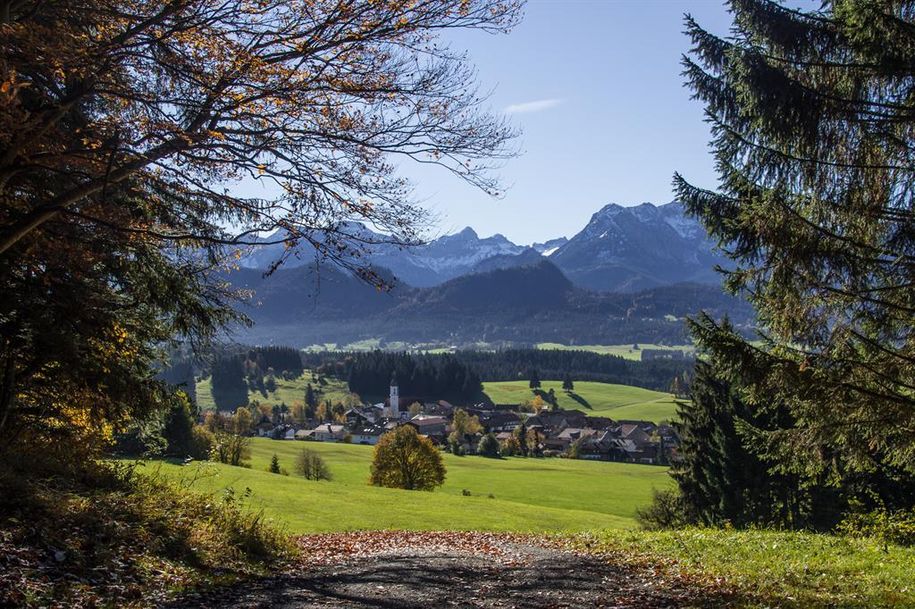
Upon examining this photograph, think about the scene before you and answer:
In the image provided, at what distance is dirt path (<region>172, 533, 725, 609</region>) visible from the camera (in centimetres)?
898

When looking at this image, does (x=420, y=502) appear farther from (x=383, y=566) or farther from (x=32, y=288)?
(x=32, y=288)

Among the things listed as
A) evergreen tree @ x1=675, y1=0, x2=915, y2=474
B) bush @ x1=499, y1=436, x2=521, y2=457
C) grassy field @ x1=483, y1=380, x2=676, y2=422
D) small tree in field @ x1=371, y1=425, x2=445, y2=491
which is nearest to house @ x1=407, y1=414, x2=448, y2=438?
bush @ x1=499, y1=436, x2=521, y2=457

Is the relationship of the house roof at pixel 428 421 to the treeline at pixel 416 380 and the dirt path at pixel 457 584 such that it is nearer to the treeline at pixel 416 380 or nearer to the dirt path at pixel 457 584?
the treeline at pixel 416 380

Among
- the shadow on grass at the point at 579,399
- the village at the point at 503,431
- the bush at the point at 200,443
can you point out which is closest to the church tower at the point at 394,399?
the village at the point at 503,431

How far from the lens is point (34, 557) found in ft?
26.9

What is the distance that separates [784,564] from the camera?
435 inches

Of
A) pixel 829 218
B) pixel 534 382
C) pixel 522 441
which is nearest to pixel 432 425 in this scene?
pixel 522 441

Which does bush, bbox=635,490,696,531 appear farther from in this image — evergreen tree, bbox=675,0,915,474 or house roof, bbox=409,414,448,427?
house roof, bbox=409,414,448,427

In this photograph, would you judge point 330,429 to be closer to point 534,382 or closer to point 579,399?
point 579,399

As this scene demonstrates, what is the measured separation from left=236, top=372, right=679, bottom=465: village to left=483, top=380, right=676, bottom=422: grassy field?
36.0 feet

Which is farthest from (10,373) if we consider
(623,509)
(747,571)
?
(623,509)

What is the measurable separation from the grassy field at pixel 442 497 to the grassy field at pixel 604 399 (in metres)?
76.0

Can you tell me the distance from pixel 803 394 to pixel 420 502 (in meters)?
27.1

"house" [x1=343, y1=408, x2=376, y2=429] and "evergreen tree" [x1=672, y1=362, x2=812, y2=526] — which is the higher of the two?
"evergreen tree" [x1=672, y1=362, x2=812, y2=526]
